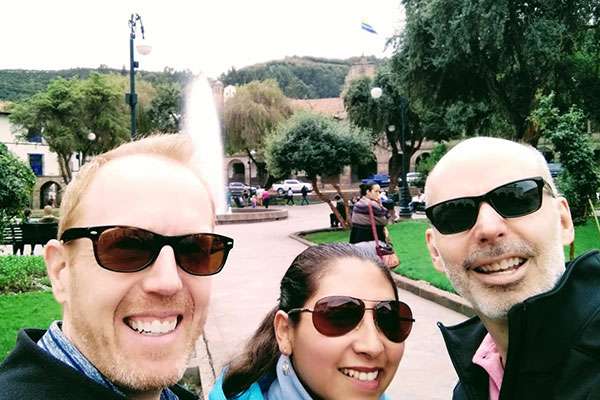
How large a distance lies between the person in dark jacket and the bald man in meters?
0.81

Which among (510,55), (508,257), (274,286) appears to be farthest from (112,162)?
(510,55)

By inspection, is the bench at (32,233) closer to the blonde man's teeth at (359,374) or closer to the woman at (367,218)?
the woman at (367,218)

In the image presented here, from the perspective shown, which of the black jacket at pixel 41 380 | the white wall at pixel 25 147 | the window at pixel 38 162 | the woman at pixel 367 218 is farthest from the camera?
the window at pixel 38 162

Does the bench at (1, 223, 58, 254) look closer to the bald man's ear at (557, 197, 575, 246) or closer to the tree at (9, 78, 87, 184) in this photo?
the bald man's ear at (557, 197, 575, 246)

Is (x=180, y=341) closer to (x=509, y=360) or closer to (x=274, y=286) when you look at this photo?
(x=509, y=360)

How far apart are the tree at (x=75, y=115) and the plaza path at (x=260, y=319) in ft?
93.9

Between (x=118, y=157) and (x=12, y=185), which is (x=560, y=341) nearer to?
(x=118, y=157)

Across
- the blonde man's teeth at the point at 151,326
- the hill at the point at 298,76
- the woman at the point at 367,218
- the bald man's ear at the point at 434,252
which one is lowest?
the woman at the point at 367,218

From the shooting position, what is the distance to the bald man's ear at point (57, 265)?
145cm

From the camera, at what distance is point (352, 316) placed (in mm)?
1834

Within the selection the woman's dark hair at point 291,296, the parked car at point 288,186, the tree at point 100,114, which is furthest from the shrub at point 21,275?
the parked car at point 288,186

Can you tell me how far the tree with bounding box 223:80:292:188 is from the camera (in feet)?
155

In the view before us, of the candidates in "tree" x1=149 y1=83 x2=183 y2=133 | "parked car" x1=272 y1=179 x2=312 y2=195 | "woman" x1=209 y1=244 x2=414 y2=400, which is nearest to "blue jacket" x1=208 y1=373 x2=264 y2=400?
"woman" x1=209 y1=244 x2=414 y2=400

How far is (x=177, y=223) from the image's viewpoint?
4.81 feet
